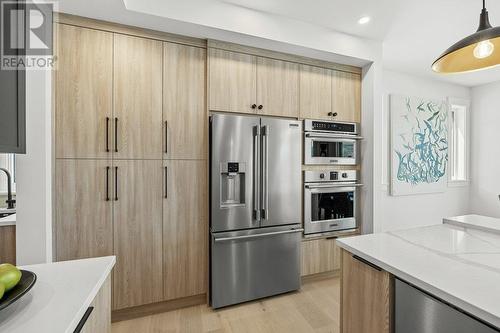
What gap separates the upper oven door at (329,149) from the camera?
2.58m

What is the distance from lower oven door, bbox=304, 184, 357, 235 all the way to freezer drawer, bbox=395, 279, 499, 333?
1.53 metres

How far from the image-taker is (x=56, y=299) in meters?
0.84

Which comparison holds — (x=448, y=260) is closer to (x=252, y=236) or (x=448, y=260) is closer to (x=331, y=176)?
(x=252, y=236)

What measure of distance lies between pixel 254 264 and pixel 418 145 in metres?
3.12

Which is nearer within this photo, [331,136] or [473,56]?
[473,56]

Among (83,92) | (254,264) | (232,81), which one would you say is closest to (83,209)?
(83,92)

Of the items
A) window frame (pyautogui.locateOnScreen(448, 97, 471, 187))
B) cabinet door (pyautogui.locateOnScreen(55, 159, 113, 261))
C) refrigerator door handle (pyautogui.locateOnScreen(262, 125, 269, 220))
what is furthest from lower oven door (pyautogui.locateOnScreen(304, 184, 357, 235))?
window frame (pyautogui.locateOnScreen(448, 97, 471, 187))

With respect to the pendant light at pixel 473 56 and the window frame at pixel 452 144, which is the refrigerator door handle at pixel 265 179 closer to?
the pendant light at pixel 473 56

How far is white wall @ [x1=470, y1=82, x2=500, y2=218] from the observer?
12.7 feet

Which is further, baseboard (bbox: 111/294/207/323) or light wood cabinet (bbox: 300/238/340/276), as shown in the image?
light wood cabinet (bbox: 300/238/340/276)

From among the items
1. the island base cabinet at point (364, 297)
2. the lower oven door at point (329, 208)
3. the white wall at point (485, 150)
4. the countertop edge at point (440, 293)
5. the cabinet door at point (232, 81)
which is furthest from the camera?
the white wall at point (485, 150)

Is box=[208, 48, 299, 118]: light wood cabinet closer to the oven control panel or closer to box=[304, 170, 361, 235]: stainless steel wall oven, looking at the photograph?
the oven control panel

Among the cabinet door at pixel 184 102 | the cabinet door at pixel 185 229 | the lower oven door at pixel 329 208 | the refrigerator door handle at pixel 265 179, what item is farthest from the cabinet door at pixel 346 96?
the cabinet door at pixel 185 229

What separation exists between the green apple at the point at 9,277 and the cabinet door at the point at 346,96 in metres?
2.82
